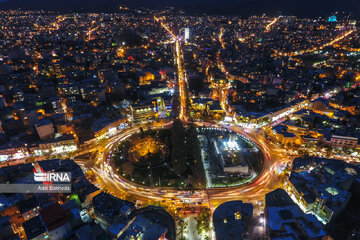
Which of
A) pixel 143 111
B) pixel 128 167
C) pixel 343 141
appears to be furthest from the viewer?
pixel 143 111

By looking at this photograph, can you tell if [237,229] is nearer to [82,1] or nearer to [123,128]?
[123,128]

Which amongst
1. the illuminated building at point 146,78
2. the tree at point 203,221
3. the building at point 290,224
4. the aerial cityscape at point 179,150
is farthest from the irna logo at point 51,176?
the illuminated building at point 146,78

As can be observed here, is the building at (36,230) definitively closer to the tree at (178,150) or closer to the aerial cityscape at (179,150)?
the aerial cityscape at (179,150)

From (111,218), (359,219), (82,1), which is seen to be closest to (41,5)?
(82,1)

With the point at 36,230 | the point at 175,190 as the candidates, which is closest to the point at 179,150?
the point at 175,190

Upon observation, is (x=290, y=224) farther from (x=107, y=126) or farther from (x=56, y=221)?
(x=107, y=126)

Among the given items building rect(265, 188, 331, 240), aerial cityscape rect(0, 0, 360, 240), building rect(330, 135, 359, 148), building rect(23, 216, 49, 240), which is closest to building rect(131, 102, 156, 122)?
aerial cityscape rect(0, 0, 360, 240)
